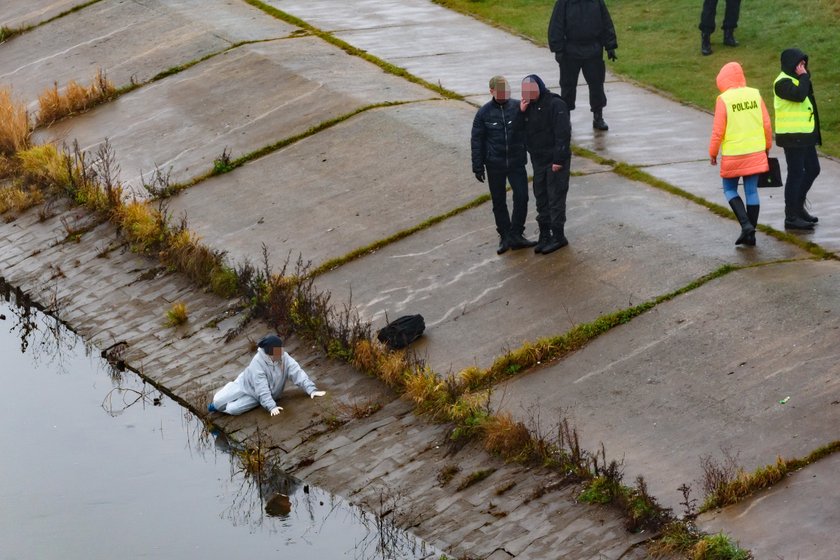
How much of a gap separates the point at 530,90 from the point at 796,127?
8.27 feet

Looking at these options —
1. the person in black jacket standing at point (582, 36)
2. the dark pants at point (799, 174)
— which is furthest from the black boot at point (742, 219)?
the person in black jacket standing at point (582, 36)

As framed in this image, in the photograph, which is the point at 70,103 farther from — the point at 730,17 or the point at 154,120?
the point at 730,17

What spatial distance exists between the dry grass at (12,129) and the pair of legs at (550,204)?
8817 millimetres

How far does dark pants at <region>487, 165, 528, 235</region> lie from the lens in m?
14.3

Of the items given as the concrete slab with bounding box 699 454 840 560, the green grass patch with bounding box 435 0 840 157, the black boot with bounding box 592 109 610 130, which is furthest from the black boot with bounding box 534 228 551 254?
the concrete slab with bounding box 699 454 840 560

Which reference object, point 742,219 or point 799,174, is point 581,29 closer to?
point 799,174

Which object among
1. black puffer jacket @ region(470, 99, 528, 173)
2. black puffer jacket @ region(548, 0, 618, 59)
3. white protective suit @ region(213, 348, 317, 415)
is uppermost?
black puffer jacket @ region(548, 0, 618, 59)

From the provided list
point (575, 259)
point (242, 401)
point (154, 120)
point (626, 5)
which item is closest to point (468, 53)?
point (626, 5)

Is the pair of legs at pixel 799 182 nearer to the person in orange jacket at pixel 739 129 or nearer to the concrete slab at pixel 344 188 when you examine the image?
the person in orange jacket at pixel 739 129

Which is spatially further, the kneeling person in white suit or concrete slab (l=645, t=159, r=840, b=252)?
concrete slab (l=645, t=159, r=840, b=252)

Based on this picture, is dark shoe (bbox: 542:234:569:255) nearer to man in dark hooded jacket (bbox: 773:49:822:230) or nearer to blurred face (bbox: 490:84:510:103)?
blurred face (bbox: 490:84:510:103)

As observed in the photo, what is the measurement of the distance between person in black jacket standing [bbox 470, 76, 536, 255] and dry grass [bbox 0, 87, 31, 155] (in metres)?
8.45

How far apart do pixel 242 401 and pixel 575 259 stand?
359cm

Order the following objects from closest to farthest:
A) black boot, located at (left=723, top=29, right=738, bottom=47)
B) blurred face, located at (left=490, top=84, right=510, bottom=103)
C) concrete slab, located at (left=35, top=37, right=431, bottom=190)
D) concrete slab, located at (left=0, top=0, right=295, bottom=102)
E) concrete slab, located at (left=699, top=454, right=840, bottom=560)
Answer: concrete slab, located at (left=699, top=454, right=840, bottom=560) → blurred face, located at (left=490, top=84, right=510, bottom=103) → concrete slab, located at (left=35, top=37, right=431, bottom=190) → black boot, located at (left=723, top=29, right=738, bottom=47) → concrete slab, located at (left=0, top=0, right=295, bottom=102)
